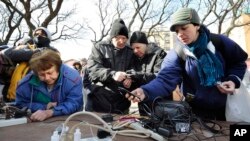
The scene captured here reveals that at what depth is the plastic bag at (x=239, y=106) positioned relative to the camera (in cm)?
219

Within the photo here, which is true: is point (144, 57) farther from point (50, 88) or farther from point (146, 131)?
point (146, 131)

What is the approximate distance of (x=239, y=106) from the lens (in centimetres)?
223

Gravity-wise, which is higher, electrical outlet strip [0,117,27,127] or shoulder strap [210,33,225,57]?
shoulder strap [210,33,225,57]

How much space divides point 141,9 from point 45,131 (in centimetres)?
1575

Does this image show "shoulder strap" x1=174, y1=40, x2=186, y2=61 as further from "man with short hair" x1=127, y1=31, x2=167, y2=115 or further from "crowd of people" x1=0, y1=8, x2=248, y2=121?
"man with short hair" x1=127, y1=31, x2=167, y2=115

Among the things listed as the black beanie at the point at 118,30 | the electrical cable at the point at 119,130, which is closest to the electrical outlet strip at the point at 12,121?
the electrical cable at the point at 119,130

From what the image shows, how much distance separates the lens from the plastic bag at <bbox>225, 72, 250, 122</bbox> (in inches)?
86.4

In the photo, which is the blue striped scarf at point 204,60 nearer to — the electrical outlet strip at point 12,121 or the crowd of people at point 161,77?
the crowd of people at point 161,77

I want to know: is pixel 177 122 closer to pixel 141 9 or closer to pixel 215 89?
pixel 215 89

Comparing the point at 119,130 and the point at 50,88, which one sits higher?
the point at 50,88

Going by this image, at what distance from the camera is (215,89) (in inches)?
89.3

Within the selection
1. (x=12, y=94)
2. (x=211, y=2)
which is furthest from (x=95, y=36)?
(x=12, y=94)

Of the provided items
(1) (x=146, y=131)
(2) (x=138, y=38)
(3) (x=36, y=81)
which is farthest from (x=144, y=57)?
(1) (x=146, y=131)

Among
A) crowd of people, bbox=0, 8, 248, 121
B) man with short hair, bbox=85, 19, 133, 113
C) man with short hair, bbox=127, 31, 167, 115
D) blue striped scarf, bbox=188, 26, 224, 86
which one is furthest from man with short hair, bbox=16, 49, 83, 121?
blue striped scarf, bbox=188, 26, 224, 86
